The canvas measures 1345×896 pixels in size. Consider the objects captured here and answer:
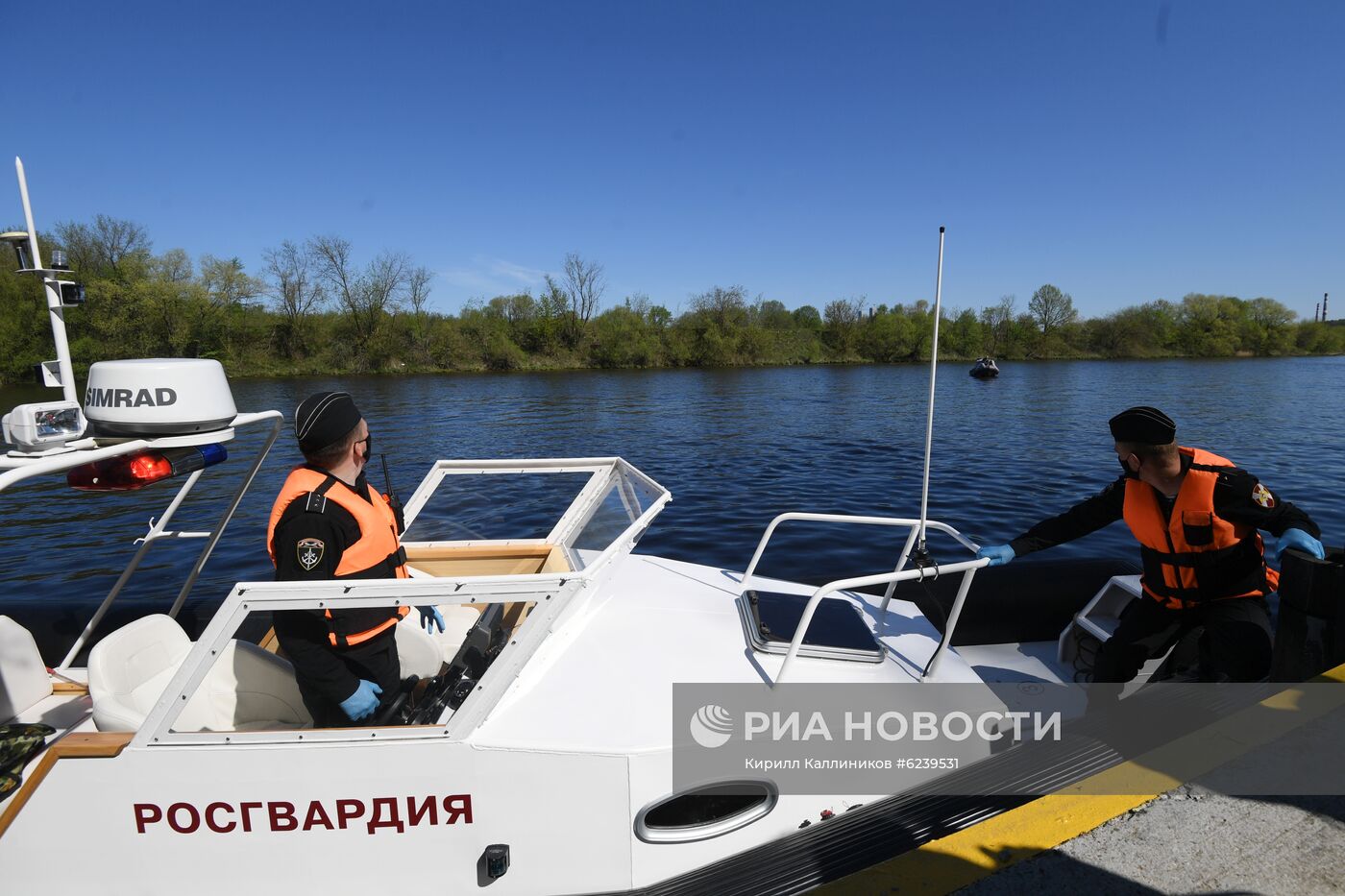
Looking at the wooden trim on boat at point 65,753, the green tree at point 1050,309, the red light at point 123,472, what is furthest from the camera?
the green tree at point 1050,309

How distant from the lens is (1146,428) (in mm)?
2812

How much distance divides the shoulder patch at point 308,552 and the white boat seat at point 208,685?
1.95ft

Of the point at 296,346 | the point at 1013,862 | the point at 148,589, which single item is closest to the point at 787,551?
the point at 1013,862

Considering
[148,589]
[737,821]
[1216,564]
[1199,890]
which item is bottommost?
[148,589]

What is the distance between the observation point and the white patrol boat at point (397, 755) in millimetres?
2174

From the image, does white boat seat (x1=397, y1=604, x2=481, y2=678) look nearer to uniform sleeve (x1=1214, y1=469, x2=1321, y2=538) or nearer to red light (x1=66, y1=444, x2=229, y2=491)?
red light (x1=66, y1=444, x2=229, y2=491)

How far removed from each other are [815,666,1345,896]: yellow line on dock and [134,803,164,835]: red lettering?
2.21 metres

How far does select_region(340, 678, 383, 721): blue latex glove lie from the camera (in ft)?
7.52

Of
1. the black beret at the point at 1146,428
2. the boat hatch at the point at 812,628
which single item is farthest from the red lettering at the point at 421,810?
the black beret at the point at 1146,428

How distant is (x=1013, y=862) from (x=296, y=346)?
2066 inches

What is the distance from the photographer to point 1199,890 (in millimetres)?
1947

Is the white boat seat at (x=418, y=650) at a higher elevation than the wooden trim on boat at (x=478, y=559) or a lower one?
lower

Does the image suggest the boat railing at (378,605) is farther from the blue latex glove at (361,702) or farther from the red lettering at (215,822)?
the red lettering at (215,822)

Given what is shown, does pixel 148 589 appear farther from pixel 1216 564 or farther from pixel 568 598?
pixel 1216 564
